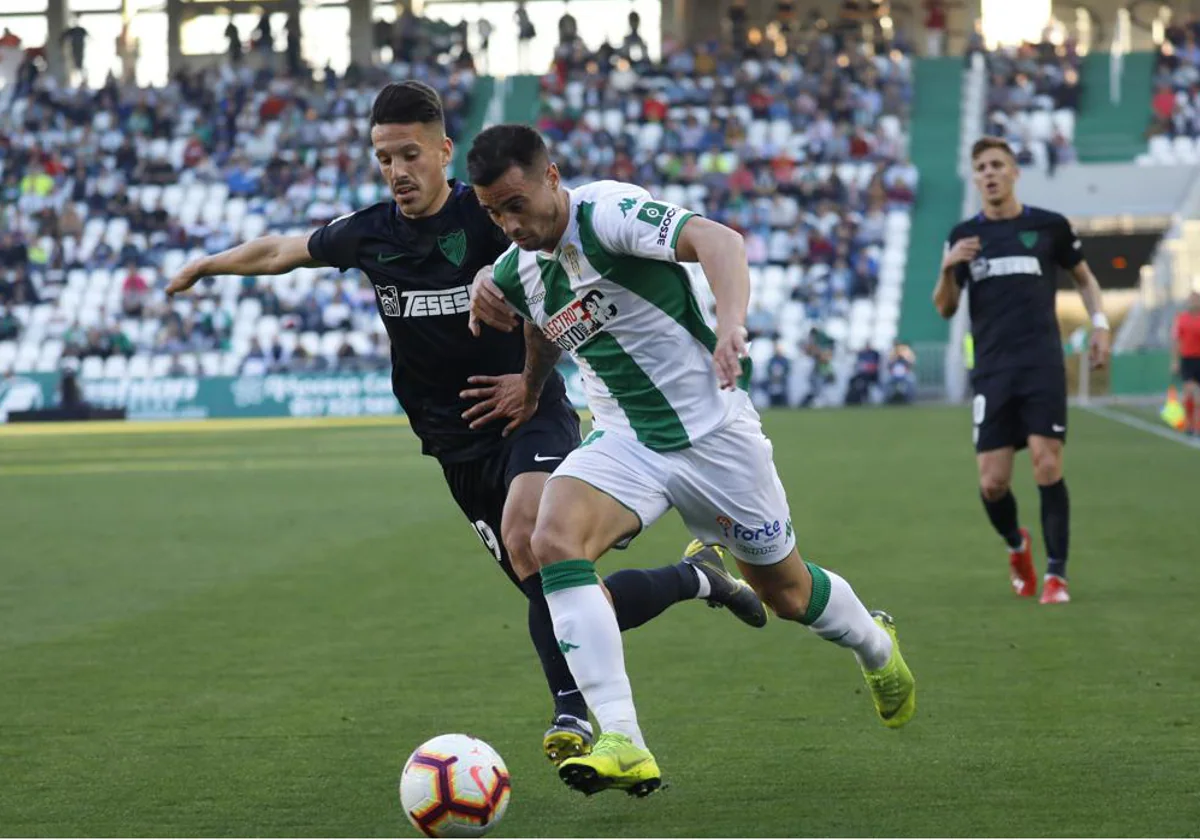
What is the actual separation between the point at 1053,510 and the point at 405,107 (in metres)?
4.80

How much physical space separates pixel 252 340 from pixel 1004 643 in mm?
27487

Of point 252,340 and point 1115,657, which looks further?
point 252,340

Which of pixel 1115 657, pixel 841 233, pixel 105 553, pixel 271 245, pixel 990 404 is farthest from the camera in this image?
pixel 841 233

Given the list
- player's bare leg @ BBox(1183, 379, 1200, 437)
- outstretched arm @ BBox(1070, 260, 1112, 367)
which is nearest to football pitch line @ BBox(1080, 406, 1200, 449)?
player's bare leg @ BBox(1183, 379, 1200, 437)

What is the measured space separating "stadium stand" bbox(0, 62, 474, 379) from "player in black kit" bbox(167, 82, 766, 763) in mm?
26664

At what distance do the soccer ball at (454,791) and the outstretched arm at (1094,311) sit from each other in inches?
213

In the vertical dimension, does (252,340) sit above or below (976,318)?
below

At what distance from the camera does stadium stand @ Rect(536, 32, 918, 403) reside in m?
33.3

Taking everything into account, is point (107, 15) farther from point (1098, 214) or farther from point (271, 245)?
point (271, 245)

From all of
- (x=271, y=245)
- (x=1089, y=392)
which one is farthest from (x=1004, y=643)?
(x=1089, y=392)

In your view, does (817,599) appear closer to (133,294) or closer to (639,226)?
(639,226)

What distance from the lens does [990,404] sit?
31.0 feet

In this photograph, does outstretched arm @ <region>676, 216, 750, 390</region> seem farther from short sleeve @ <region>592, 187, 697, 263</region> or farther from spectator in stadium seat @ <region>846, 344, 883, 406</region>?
spectator in stadium seat @ <region>846, 344, 883, 406</region>

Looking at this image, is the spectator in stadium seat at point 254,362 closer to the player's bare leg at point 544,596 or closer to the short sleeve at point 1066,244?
the short sleeve at point 1066,244
